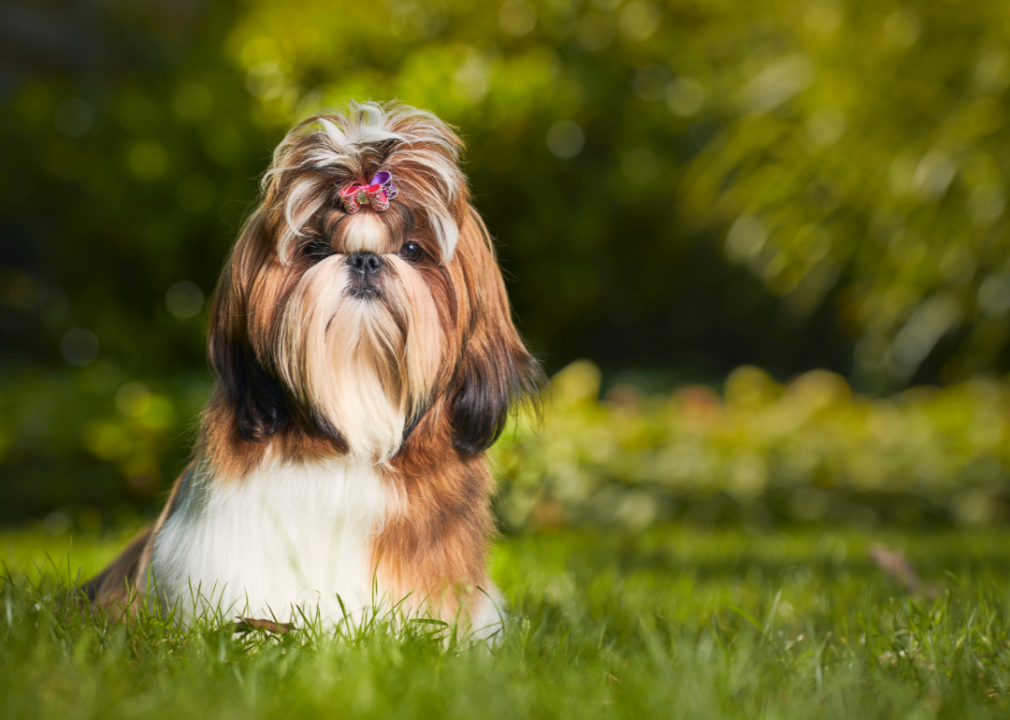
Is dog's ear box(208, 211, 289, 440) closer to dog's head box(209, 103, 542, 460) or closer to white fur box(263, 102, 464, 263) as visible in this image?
dog's head box(209, 103, 542, 460)

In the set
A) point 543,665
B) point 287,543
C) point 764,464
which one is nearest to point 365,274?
point 287,543

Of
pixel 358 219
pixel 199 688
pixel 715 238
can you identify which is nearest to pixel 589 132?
pixel 715 238

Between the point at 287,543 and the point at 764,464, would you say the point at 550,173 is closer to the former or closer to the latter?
the point at 764,464

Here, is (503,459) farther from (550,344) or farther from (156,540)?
(550,344)

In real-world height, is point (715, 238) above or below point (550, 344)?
above

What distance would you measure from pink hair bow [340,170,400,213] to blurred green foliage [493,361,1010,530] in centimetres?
283

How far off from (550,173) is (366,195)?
446cm

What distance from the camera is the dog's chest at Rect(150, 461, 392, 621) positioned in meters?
1.94

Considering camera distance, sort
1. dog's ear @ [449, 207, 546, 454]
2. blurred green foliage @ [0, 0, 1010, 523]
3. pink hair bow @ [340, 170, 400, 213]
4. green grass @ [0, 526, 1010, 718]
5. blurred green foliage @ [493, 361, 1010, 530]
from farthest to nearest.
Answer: blurred green foliage @ [0, 0, 1010, 523] < blurred green foliage @ [493, 361, 1010, 530] < dog's ear @ [449, 207, 546, 454] < pink hair bow @ [340, 170, 400, 213] < green grass @ [0, 526, 1010, 718]

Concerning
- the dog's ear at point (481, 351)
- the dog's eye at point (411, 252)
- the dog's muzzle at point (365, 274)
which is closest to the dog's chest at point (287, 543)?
the dog's ear at point (481, 351)

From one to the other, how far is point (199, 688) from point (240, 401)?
0.74 m

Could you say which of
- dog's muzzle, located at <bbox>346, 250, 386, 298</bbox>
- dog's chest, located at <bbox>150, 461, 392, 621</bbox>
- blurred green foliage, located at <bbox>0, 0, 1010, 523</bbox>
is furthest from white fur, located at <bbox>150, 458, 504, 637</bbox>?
blurred green foliage, located at <bbox>0, 0, 1010, 523</bbox>

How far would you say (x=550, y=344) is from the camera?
24.8 ft

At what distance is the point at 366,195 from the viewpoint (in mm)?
1929
